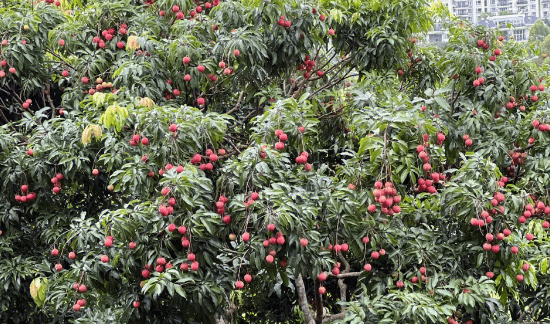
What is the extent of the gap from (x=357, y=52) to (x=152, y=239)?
116 inches

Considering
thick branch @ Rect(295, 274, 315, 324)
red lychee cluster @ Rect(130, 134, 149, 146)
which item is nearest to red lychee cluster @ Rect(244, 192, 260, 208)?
red lychee cluster @ Rect(130, 134, 149, 146)

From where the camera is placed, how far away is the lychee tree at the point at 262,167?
15.5 ft

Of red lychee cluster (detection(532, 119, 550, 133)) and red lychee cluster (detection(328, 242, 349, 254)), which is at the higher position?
red lychee cluster (detection(532, 119, 550, 133))

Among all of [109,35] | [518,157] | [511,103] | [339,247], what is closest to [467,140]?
[518,157]

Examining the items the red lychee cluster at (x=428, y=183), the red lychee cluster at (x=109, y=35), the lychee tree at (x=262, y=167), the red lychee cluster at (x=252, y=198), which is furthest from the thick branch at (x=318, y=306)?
the red lychee cluster at (x=109, y=35)

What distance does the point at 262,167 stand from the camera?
4.60 m

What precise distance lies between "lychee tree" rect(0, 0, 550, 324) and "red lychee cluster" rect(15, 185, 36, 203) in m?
0.05

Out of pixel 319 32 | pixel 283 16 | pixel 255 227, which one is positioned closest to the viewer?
pixel 255 227

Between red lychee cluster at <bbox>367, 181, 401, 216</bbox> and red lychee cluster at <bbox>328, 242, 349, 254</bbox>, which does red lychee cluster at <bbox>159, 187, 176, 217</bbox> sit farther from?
red lychee cluster at <bbox>367, 181, 401, 216</bbox>

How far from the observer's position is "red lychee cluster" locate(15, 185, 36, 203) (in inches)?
225

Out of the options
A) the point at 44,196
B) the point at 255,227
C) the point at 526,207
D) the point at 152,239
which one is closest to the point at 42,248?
the point at 44,196

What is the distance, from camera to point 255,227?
4543mm

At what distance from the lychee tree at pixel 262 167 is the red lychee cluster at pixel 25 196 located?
5 centimetres

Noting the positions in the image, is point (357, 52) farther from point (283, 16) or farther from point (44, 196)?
point (44, 196)
